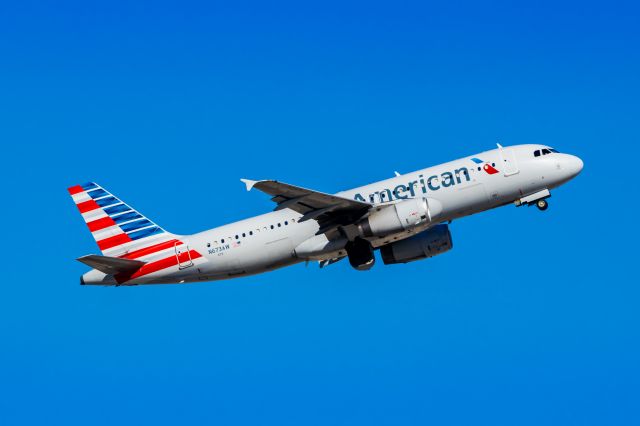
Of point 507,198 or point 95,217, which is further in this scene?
point 95,217

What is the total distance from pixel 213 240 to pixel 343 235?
285 inches

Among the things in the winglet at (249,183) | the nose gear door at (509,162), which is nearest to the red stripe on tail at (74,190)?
the winglet at (249,183)

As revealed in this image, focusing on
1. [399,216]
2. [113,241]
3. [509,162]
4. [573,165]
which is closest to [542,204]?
[573,165]

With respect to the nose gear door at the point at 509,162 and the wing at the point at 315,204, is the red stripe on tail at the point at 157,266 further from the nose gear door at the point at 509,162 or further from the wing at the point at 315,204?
the nose gear door at the point at 509,162

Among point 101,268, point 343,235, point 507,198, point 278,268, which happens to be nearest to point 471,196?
point 507,198

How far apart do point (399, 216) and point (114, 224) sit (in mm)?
16714

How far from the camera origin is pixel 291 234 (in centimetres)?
5191

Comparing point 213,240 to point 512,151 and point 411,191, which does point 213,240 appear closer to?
point 411,191

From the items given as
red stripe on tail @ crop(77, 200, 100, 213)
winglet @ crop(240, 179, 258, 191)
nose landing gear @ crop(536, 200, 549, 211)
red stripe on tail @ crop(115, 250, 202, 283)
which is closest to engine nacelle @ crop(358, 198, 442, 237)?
nose landing gear @ crop(536, 200, 549, 211)

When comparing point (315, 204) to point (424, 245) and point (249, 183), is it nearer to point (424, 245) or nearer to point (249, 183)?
point (249, 183)

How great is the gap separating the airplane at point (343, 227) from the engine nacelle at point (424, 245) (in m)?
0.06

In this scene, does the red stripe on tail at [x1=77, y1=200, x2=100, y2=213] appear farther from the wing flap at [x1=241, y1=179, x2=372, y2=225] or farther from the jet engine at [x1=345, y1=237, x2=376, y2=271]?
the jet engine at [x1=345, y1=237, x2=376, y2=271]

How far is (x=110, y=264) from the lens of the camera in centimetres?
5188

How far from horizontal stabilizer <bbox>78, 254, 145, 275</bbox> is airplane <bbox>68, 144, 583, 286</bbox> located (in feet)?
0.18
